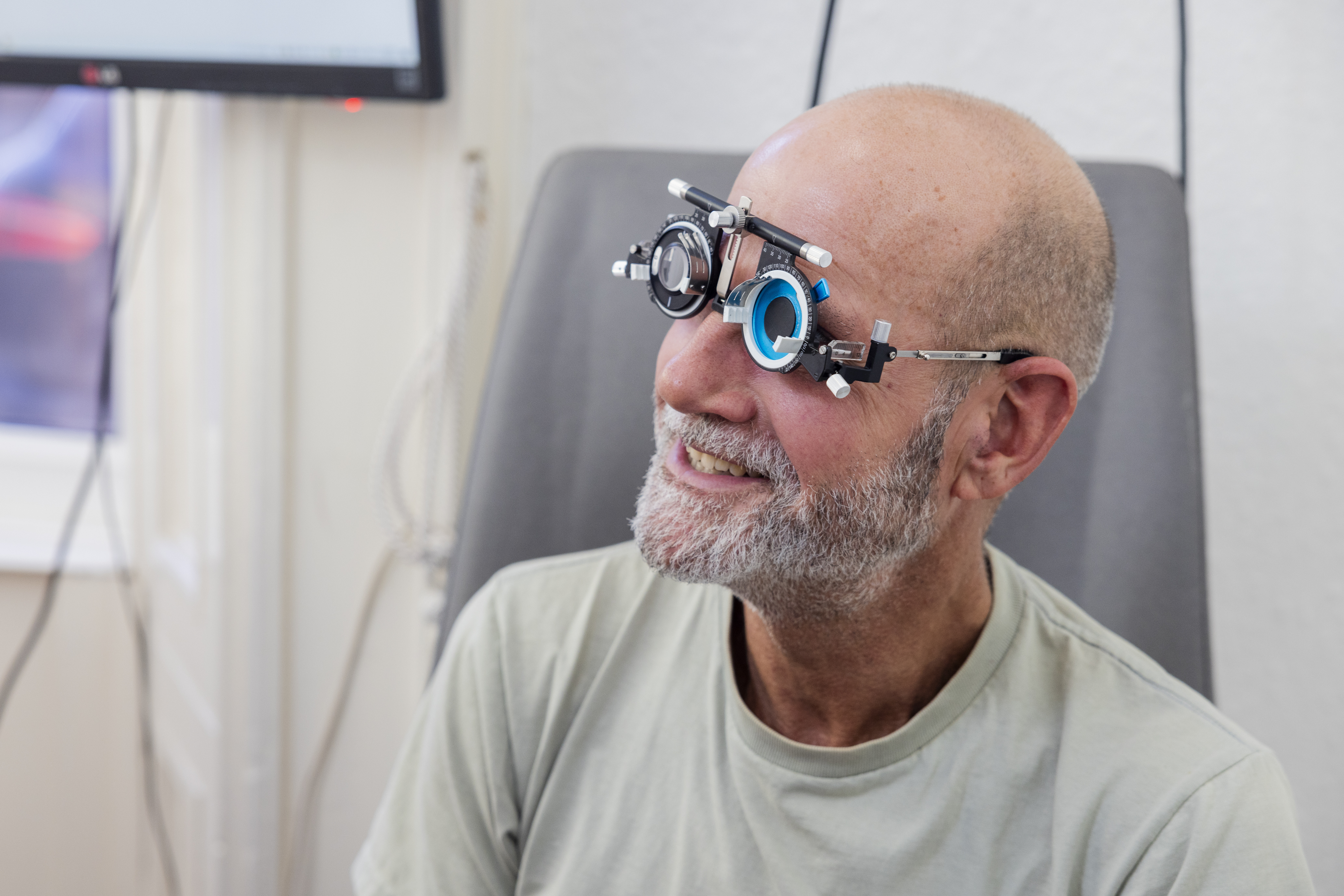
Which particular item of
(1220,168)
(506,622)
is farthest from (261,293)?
(1220,168)

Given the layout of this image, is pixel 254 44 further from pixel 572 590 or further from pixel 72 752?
pixel 72 752

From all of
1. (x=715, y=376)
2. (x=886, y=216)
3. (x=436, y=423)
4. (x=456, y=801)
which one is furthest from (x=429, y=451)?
(x=886, y=216)

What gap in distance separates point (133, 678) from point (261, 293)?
0.85 metres

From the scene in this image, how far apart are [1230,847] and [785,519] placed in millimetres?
369

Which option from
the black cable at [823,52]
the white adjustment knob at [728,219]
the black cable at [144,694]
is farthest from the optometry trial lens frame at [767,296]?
the black cable at [144,694]

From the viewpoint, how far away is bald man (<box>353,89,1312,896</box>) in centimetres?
76

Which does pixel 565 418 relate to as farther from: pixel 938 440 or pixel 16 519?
pixel 16 519

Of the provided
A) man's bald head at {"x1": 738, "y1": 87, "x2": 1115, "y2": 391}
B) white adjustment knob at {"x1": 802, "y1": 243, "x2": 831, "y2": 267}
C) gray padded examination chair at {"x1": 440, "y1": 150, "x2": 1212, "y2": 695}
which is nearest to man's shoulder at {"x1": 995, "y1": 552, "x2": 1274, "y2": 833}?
gray padded examination chair at {"x1": 440, "y1": 150, "x2": 1212, "y2": 695}

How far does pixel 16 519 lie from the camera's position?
6.33 feet

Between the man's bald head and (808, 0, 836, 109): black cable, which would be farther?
(808, 0, 836, 109): black cable

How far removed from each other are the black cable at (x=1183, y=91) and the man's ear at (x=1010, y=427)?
1.34 ft

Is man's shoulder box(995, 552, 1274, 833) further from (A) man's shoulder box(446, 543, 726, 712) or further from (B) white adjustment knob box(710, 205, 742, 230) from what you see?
(B) white adjustment knob box(710, 205, 742, 230)

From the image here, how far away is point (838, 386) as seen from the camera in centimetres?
74

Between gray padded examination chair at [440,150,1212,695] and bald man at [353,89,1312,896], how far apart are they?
0.35 feet
